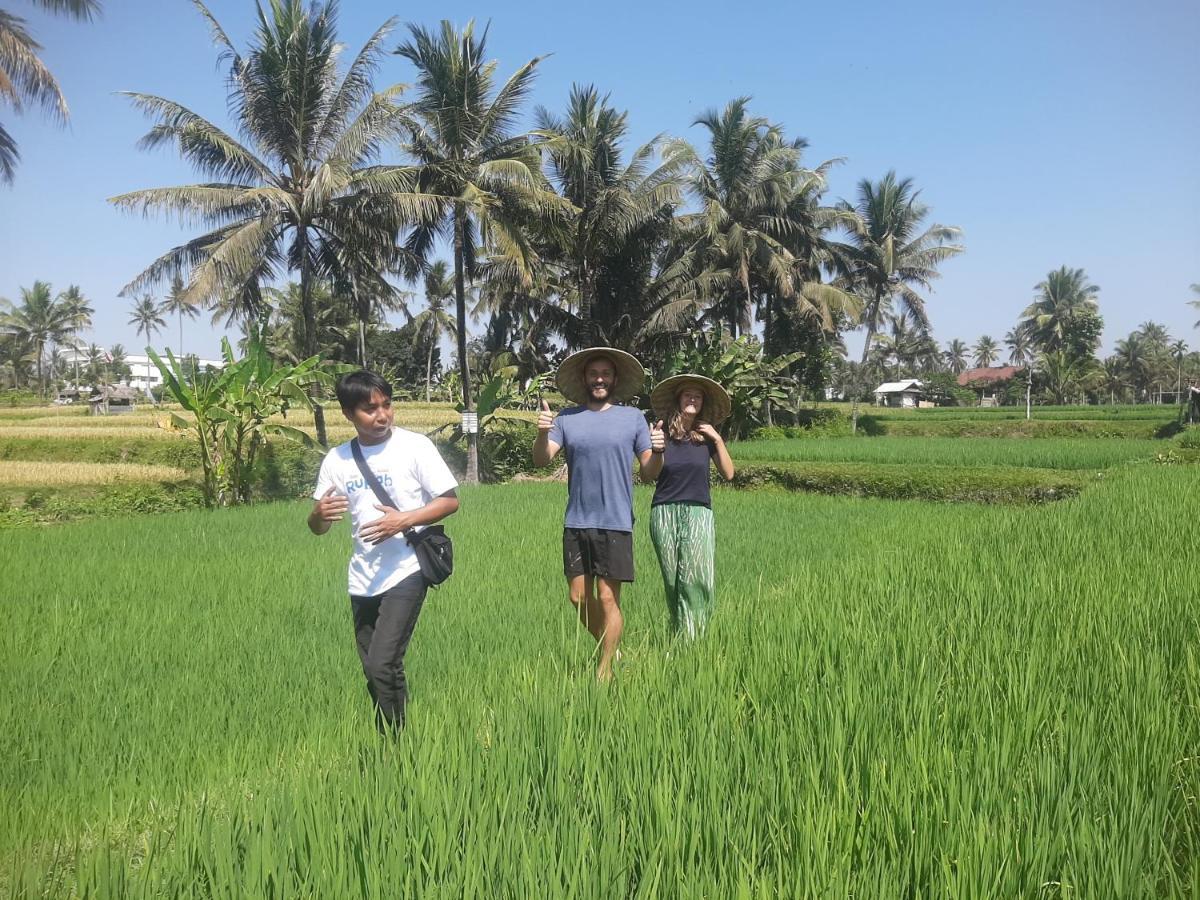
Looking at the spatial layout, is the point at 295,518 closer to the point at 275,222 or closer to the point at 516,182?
the point at 275,222

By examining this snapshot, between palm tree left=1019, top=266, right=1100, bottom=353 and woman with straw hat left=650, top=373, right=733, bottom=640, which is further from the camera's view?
palm tree left=1019, top=266, right=1100, bottom=353

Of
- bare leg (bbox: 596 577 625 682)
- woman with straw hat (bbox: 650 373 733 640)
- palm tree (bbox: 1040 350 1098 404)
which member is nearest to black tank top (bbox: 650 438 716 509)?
woman with straw hat (bbox: 650 373 733 640)

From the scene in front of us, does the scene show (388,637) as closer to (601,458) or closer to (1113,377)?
(601,458)

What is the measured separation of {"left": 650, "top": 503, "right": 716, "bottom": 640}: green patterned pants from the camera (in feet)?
12.3

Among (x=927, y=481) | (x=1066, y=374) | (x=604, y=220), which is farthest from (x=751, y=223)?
(x=1066, y=374)

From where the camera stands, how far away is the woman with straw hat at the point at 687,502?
3.74m

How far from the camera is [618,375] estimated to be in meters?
3.68

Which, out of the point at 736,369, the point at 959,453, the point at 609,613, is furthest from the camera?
the point at 736,369

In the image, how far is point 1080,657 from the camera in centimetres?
270

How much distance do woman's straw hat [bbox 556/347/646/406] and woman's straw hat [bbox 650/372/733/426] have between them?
11 cm

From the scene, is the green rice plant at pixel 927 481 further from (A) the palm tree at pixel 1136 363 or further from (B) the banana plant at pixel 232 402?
(A) the palm tree at pixel 1136 363

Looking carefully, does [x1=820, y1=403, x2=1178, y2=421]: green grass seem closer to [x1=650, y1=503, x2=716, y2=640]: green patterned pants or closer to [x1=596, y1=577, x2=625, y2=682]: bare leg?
[x1=650, y1=503, x2=716, y2=640]: green patterned pants

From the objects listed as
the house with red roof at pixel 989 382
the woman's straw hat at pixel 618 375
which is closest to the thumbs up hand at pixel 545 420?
the woman's straw hat at pixel 618 375

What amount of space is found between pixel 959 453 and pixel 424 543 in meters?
14.3
